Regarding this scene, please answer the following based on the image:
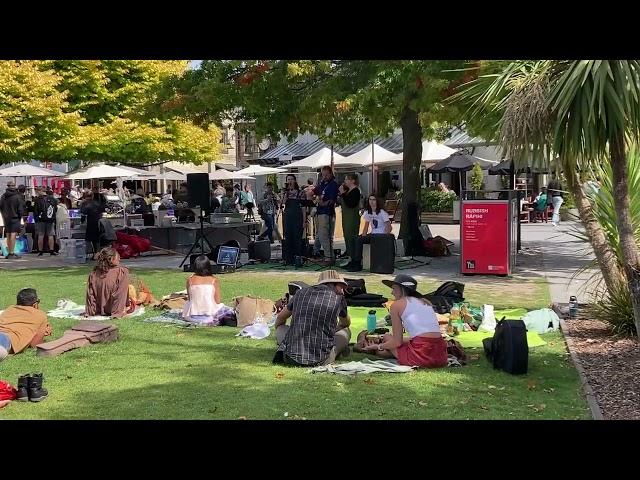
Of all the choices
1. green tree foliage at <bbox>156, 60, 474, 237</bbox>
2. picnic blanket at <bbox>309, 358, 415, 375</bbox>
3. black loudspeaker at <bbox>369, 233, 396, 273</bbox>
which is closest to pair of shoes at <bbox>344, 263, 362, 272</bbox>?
black loudspeaker at <bbox>369, 233, 396, 273</bbox>

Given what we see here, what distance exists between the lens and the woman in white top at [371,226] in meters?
15.6

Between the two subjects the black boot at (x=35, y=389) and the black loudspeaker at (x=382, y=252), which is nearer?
the black boot at (x=35, y=389)

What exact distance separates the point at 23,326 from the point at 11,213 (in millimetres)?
11432

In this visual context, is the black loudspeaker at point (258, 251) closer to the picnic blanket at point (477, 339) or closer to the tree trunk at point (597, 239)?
the picnic blanket at point (477, 339)

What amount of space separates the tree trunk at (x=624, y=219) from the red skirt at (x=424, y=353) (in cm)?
183

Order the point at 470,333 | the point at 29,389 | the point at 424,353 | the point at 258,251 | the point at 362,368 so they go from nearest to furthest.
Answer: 1. the point at 29,389
2. the point at 362,368
3. the point at 424,353
4. the point at 470,333
5. the point at 258,251

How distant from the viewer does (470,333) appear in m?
9.66

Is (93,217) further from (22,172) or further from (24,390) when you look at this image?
(24,390)

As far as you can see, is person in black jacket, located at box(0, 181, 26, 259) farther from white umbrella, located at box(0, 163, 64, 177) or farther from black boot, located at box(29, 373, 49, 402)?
black boot, located at box(29, 373, 49, 402)

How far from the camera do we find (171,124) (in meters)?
32.5

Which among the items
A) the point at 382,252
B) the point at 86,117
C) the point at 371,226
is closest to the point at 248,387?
the point at 382,252

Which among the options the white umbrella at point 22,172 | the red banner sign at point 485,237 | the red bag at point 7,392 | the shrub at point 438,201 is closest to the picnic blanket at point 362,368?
the red bag at point 7,392
